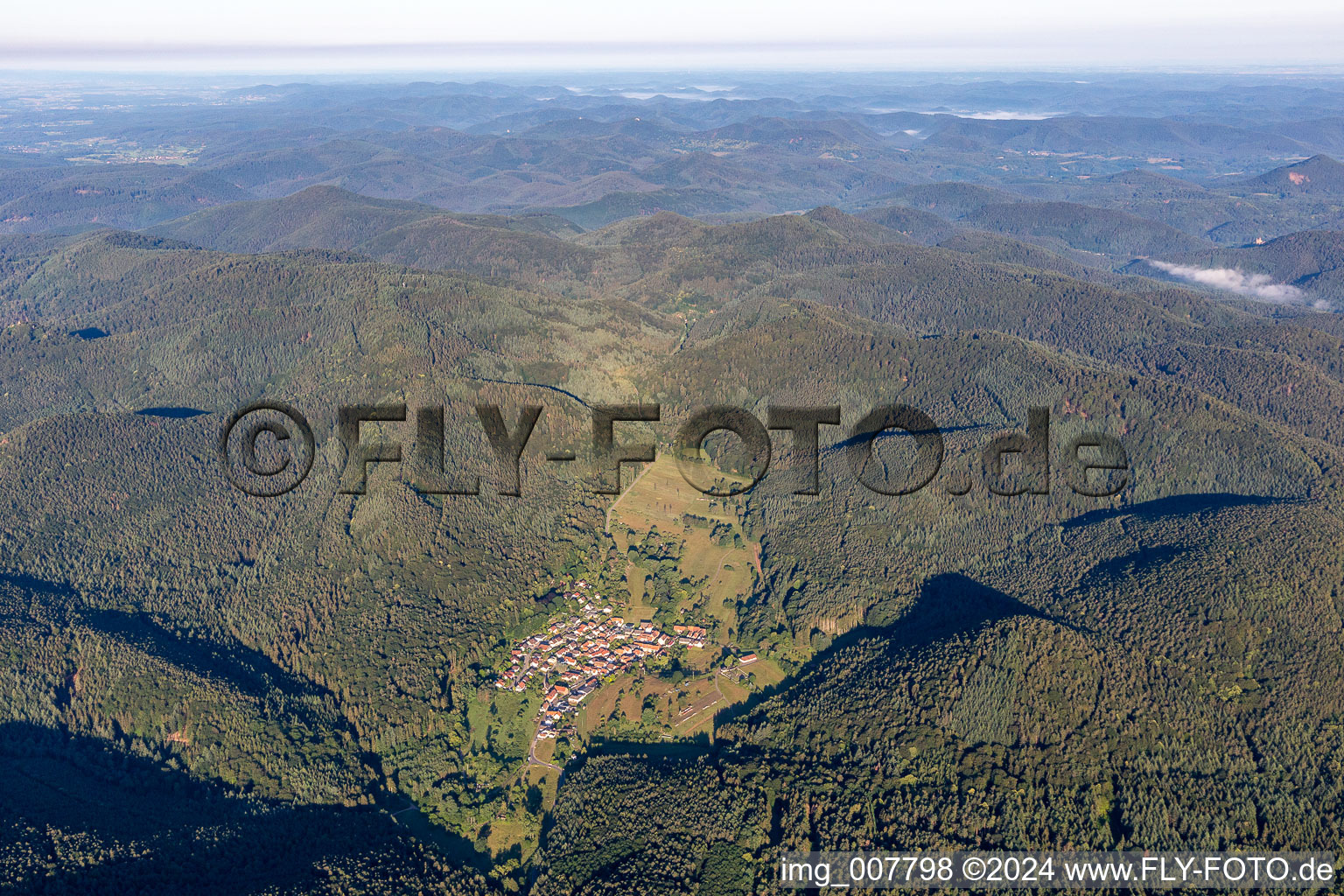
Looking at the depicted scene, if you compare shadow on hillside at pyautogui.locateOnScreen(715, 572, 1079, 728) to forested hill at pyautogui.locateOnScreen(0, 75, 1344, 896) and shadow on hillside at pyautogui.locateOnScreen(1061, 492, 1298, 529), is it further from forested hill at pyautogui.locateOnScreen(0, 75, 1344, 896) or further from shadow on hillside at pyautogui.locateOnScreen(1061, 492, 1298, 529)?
shadow on hillside at pyautogui.locateOnScreen(1061, 492, 1298, 529)

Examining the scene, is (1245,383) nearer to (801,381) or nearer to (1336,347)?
(1336,347)

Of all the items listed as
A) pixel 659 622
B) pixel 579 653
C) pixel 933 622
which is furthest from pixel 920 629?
pixel 579 653

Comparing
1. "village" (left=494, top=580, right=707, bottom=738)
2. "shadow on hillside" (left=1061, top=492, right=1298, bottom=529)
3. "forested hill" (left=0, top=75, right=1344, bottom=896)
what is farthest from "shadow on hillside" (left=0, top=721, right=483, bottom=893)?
"shadow on hillside" (left=1061, top=492, right=1298, bottom=529)

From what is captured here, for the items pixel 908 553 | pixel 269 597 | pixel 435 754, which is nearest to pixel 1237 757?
pixel 908 553

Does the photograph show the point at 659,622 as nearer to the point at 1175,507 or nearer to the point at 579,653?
the point at 579,653

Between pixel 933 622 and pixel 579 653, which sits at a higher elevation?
pixel 933 622

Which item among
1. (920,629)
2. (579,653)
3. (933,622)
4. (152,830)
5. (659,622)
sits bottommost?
(152,830)

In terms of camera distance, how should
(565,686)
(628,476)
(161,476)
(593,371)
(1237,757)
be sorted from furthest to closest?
(593,371), (628,476), (161,476), (565,686), (1237,757)
